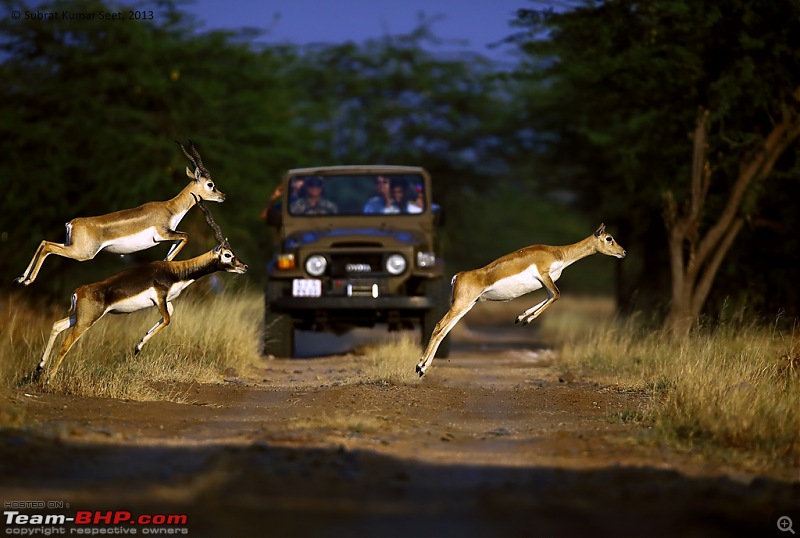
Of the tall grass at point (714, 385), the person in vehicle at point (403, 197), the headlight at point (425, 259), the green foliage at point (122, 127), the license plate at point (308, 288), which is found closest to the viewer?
the tall grass at point (714, 385)

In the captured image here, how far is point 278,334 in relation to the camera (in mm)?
17094

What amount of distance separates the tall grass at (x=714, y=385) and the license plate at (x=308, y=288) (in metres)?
3.17

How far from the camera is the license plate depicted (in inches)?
632

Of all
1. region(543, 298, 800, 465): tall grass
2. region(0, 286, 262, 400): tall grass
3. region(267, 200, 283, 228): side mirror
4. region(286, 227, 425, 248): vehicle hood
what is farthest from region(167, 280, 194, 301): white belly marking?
region(267, 200, 283, 228): side mirror

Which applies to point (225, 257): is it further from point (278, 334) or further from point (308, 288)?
point (278, 334)

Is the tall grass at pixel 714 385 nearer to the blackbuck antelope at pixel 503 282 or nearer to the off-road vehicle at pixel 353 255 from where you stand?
the blackbuck antelope at pixel 503 282

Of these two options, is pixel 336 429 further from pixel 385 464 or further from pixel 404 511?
pixel 404 511

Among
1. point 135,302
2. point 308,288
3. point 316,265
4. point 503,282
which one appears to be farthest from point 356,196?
point 135,302

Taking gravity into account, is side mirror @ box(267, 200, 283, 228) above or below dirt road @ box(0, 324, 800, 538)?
above

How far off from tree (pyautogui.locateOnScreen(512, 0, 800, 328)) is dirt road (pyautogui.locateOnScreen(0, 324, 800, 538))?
23.7 ft
